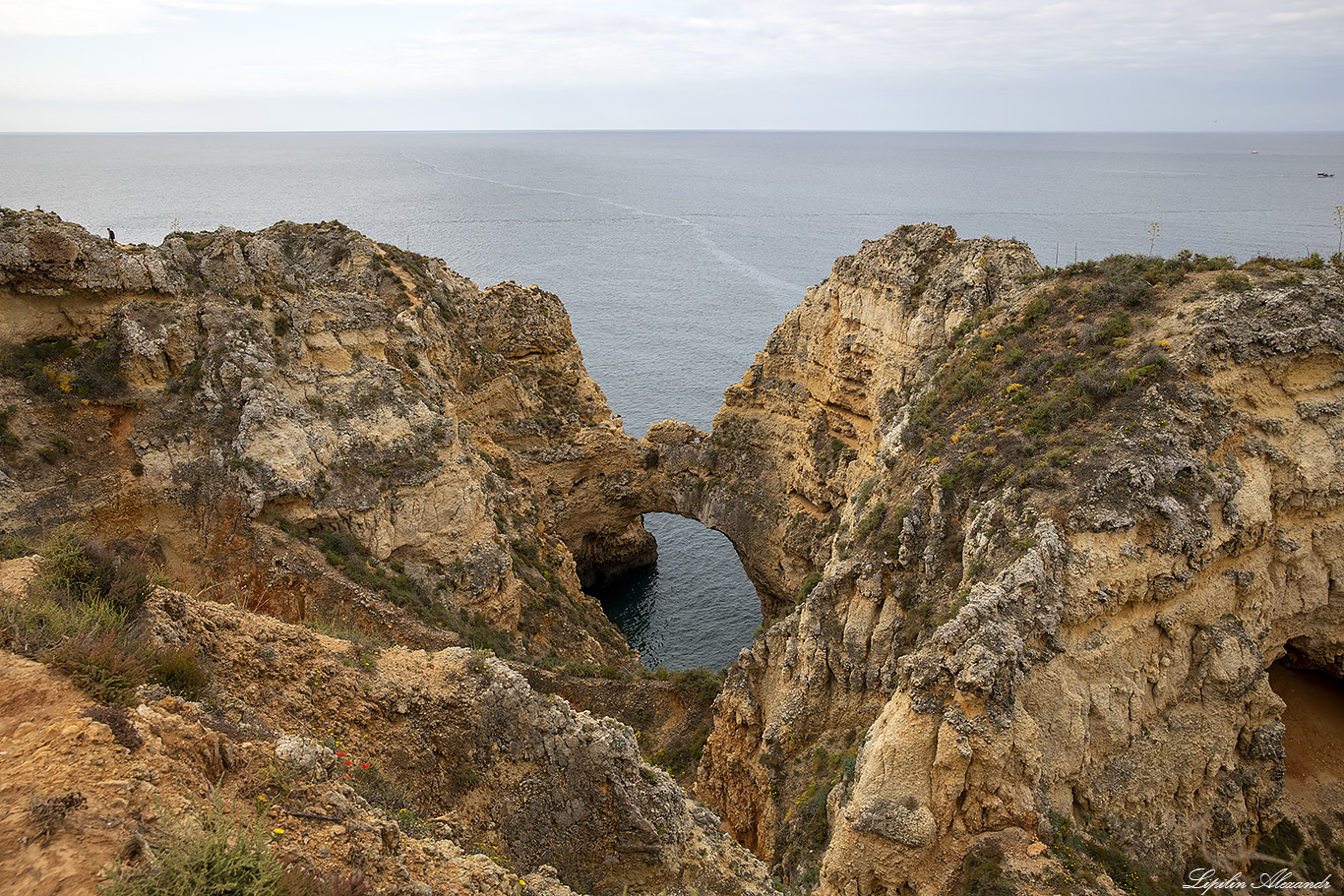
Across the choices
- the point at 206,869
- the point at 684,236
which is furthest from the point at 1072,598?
the point at 684,236

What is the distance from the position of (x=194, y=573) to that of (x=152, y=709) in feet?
58.5

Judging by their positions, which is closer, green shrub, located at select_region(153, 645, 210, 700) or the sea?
green shrub, located at select_region(153, 645, 210, 700)

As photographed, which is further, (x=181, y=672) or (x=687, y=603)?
(x=687, y=603)

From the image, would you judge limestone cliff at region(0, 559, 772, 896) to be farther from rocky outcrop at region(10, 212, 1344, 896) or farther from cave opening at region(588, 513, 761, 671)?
cave opening at region(588, 513, 761, 671)

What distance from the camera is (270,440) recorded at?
2809cm

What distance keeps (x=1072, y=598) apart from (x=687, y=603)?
31.7 m

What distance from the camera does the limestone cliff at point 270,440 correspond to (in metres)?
25.4

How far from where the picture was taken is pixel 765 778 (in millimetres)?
24922

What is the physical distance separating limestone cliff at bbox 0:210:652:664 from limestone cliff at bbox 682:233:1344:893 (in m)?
11.9

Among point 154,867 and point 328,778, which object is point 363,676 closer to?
point 328,778

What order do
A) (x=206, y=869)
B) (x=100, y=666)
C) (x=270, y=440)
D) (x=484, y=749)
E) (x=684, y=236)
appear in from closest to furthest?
1. (x=206, y=869)
2. (x=100, y=666)
3. (x=484, y=749)
4. (x=270, y=440)
5. (x=684, y=236)

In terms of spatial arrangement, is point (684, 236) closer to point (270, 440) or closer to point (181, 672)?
point (270, 440)

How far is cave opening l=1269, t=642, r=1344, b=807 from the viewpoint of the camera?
21.1m

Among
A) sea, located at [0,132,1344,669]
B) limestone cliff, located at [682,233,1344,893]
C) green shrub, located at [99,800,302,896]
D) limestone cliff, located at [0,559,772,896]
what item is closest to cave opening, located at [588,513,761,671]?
sea, located at [0,132,1344,669]
